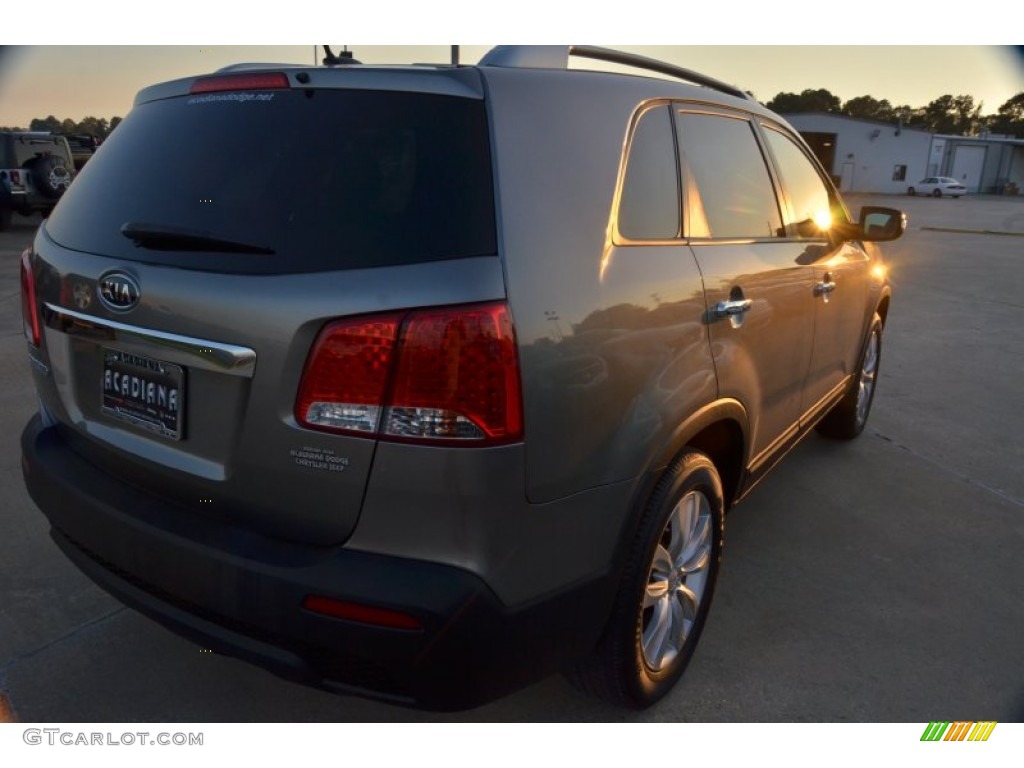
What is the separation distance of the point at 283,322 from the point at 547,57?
1003 millimetres

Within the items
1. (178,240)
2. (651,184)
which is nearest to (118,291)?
(178,240)

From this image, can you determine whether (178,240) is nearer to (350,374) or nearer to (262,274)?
(262,274)

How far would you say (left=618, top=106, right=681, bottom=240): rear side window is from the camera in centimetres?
206

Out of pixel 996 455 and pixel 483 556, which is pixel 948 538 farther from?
pixel 483 556

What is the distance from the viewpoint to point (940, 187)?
4800 centimetres

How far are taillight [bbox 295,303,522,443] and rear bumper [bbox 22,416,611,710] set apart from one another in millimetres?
298

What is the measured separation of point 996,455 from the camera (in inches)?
182

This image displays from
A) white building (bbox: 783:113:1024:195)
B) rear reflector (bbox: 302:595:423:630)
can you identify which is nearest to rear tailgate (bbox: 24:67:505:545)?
rear reflector (bbox: 302:595:423:630)

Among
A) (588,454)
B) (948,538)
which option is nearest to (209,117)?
(588,454)

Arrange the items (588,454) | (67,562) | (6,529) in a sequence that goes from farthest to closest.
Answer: (6,529), (67,562), (588,454)

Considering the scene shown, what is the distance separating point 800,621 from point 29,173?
Result: 1738cm

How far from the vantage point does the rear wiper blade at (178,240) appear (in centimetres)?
176

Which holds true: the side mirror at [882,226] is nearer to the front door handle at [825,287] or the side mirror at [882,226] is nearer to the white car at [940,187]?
the front door handle at [825,287]

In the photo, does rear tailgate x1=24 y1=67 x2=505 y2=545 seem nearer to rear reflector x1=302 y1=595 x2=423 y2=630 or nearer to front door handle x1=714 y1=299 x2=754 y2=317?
rear reflector x1=302 y1=595 x2=423 y2=630
